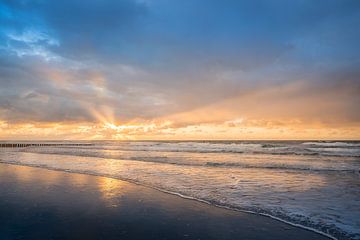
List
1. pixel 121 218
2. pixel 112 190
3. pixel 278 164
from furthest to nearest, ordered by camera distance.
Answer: pixel 278 164 → pixel 112 190 → pixel 121 218

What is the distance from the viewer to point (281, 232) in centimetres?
829

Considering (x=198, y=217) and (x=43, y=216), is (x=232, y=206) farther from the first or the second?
(x=43, y=216)

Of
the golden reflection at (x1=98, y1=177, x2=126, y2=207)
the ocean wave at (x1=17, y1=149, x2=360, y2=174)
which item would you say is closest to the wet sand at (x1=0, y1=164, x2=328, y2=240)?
the golden reflection at (x1=98, y1=177, x2=126, y2=207)

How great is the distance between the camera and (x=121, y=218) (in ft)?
30.7

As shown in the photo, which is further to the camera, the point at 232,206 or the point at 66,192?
the point at 66,192

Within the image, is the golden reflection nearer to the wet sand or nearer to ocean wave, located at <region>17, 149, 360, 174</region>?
the wet sand

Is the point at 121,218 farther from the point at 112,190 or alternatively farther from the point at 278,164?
the point at 278,164

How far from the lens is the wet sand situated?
310 inches

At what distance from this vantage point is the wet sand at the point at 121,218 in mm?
7875

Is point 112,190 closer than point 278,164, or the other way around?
point 112,190

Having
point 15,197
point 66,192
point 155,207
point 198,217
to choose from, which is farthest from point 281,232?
point 15,197

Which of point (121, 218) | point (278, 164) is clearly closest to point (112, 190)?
point (121, 218)

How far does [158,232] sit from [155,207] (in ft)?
9.87

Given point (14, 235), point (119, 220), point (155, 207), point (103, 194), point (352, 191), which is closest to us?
point (14, 235)
